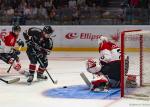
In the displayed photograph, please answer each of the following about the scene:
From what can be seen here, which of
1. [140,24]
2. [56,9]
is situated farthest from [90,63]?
[56,9]

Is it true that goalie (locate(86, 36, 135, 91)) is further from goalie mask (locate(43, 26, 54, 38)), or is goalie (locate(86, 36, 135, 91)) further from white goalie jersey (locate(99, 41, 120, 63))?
goalie mask (locate(43, 26, 54, 38))

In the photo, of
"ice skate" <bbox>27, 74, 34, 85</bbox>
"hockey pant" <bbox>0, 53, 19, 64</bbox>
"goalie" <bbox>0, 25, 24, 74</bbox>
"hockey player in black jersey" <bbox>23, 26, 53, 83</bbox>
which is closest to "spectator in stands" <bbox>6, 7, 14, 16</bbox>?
"goalie" <bbox>0, 25, 24, 74</bbox>

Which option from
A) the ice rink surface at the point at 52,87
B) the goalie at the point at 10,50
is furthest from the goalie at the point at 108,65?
the goalie at the point at 10,50

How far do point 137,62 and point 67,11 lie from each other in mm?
6855

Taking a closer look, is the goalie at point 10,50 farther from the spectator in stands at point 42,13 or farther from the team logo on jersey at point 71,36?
the spectator in stands at point 42,13

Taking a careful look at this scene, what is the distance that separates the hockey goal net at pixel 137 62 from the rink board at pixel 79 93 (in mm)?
203

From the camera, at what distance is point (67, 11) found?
15.9m

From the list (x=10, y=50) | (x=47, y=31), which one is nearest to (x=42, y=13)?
(x=10, y=50)

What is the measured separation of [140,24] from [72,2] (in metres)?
2.63

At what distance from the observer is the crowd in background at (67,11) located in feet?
50.7

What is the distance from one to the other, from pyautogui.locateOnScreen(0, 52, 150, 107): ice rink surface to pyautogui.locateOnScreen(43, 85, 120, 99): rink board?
0.17 meters

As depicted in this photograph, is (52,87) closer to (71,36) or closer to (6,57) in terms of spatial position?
(6,57)

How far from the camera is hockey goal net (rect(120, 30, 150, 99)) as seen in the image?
27.2 ft

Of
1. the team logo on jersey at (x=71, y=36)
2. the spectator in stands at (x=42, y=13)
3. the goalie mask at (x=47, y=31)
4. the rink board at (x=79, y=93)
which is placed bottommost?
the team logo on jersey at (x=71, y=36)
